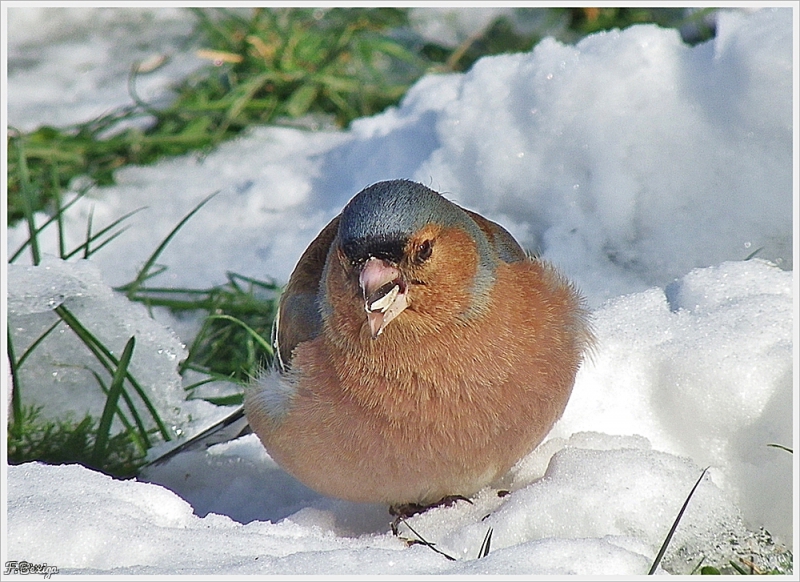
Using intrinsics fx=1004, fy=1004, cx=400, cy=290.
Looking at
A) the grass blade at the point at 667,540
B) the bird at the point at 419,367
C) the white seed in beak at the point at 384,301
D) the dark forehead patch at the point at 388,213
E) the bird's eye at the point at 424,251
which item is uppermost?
the dark forehead patch at the point at 388,213

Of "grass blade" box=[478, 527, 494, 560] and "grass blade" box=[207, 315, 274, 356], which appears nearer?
"grass blade" box=[478, 527, 494, 560]

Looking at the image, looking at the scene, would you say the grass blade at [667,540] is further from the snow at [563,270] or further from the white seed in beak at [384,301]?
the white seed in beak at [384,301]

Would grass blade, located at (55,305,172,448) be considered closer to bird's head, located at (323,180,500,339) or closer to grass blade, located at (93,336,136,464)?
grass blade, located at (93,336,136,464)

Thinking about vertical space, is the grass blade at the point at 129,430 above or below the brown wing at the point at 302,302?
below

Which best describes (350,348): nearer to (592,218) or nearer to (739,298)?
(739,298)

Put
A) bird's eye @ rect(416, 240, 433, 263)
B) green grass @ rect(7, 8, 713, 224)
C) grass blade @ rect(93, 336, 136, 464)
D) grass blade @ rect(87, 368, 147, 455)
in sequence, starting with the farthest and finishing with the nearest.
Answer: green grass @ rect(7, 8, 713, 224) → grass blade @ rect(87, 368, 147, 455) → grass blade @ rect(93, 336, 136, 464) → bird's eye @ rect(416, 240, 433, 263)

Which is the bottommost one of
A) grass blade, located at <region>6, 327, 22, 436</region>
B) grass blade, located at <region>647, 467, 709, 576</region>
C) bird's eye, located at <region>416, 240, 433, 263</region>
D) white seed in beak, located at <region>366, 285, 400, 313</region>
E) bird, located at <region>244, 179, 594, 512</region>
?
grass blade, located at <region>6, 327, 22, 436</region>

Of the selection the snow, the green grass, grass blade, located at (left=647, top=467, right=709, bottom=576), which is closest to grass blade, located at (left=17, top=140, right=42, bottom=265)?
the snow

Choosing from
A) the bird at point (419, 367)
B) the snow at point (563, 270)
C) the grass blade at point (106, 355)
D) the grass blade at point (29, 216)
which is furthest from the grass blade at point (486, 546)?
the grass blade at point (29, 216)
